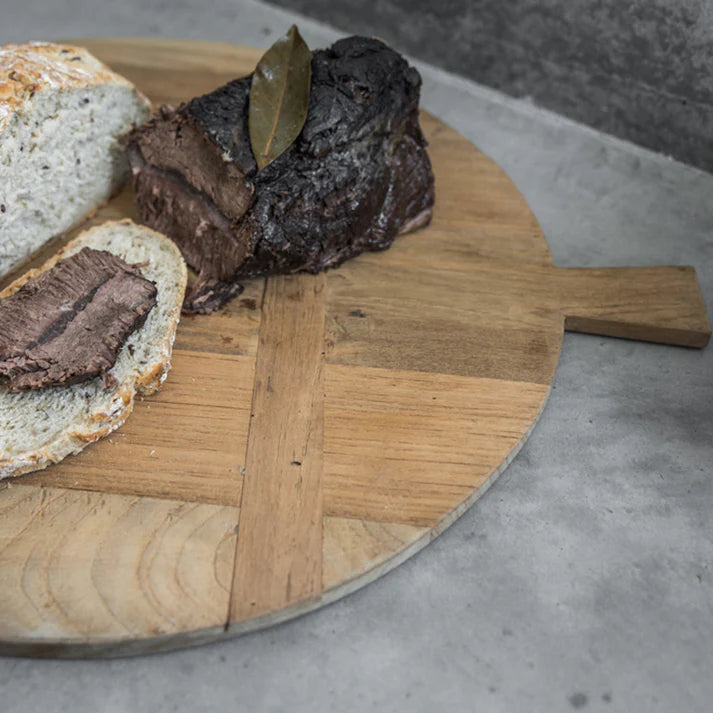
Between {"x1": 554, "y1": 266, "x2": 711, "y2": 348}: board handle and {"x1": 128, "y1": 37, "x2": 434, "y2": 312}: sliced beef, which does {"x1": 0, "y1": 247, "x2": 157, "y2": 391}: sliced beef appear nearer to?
{"x1": 128, "y1": 37, "x2": 434, "y2": 312}: sliced beef

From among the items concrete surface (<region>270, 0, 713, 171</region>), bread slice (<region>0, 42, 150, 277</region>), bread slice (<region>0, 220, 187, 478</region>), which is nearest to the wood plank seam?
bread slice (<region>0, 220, 187, 478</region>)

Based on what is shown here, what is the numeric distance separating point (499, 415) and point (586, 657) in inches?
36.2

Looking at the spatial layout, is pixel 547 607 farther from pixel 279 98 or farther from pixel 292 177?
pixel 279 98

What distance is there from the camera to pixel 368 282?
13.2 feet

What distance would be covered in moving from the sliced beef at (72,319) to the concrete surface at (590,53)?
276 cm

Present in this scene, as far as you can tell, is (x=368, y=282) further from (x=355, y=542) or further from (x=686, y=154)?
(x=686, y=154)

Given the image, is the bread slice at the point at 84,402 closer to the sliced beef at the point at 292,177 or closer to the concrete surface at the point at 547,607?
the sliced beef at the point at 292,177

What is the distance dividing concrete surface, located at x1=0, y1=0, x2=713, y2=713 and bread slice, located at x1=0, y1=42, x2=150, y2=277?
6.63 ft

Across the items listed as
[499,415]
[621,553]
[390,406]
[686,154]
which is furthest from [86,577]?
[686,154]

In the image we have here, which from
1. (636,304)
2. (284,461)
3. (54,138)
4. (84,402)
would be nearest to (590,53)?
(636,304)

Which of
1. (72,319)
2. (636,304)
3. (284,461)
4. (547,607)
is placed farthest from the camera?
(636,304)

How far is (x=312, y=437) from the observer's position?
334 centimetres

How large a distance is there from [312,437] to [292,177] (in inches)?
45.4

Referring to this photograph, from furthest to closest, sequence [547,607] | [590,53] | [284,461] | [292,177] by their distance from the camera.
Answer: [590,53] → [292,177] → [284,461] → [547,607]
